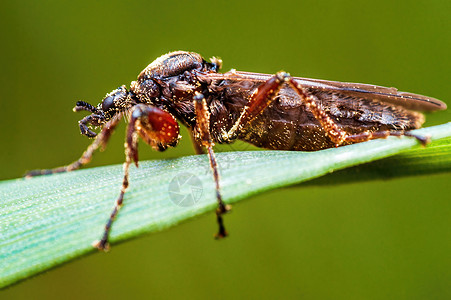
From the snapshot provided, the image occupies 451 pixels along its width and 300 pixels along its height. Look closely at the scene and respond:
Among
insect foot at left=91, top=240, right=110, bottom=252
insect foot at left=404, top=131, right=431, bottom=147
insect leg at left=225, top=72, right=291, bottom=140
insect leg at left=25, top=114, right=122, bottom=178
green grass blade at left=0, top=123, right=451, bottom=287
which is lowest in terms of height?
insect foot at left=91, top=240, right=110, bottom=252

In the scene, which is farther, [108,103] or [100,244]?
[108,103]

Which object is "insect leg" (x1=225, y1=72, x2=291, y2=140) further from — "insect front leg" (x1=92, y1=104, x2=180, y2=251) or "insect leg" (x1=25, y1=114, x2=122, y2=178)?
"insect leg" (x1=25, y1=114, x2=122, y2=178)

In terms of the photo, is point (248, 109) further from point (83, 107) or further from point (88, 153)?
point (83, 107)

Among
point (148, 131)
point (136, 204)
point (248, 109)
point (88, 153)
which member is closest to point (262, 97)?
point (248, 109)

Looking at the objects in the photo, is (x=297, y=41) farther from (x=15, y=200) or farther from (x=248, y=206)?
(x=15, y=200)

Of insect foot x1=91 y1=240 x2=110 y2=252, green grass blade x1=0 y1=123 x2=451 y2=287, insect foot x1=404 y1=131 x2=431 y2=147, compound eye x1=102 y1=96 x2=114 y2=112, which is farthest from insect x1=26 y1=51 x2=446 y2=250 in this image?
insect foot x1=91 y1=240 x2=110 y2=252

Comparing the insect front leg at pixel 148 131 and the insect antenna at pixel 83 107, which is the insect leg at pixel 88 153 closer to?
the insect front leg at pixel 148 131
